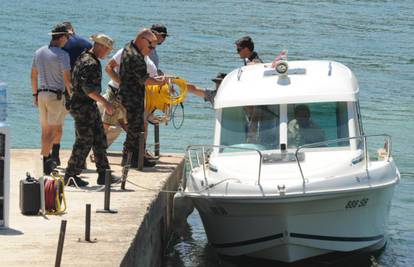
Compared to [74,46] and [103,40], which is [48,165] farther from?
[103,40]

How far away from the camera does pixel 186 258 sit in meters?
14.7

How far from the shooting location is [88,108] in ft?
43.7

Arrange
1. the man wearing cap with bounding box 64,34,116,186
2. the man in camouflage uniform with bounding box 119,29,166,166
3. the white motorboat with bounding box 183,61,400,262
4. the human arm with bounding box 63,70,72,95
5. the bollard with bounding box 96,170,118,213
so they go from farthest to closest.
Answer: the man in camouflage uniform with bounding box 119,29,166,166 → the human arm with bounding box 63,70,72,95 → the man wearing cap with bounding box 64,34,116,186 → the white motorboat with bounding box 183,61,400,262 → the bollard with bounding box 96,170,118,213

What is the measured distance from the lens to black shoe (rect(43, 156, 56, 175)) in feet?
45.8

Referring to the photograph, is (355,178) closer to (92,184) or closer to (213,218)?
(213,218)

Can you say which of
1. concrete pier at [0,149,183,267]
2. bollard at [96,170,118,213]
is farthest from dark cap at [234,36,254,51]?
bollard at [96,170,118,213]

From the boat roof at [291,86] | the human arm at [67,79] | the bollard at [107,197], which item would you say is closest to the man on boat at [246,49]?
the boat roof at [291,86]

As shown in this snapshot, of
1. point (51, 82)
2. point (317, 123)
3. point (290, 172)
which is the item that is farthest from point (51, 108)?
point (290, 172)

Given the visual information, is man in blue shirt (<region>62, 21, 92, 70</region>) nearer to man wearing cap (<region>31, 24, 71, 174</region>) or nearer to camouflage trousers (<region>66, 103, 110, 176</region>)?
man wearing cap (<region>31, 24, 71, 174</region>)

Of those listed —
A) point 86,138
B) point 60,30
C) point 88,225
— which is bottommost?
point 88,225

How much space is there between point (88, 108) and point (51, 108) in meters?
1.40

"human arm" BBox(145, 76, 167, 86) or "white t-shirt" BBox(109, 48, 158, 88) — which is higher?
"white t-shirt" BBox(109, 48, 158, 88)

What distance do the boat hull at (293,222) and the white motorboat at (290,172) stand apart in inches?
0.5

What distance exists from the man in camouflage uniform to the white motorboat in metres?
0.96
